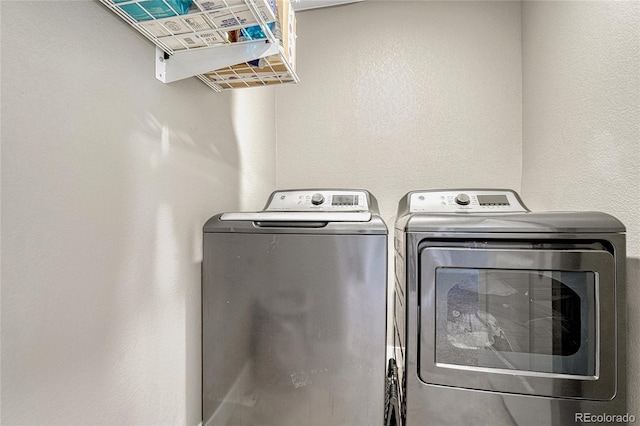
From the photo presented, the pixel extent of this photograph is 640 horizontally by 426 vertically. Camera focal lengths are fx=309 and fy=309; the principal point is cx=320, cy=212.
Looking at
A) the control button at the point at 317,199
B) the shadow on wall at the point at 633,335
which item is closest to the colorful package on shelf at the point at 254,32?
the control button at the point at 317,199

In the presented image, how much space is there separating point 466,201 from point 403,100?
0.83 meters

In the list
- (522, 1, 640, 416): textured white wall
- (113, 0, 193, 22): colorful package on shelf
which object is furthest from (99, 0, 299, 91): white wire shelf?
(522, 1, 640, 416): textured white wall

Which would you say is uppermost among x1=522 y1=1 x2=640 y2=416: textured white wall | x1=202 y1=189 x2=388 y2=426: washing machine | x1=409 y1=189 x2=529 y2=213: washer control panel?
x1=522 y1=1 x2=640 y2=416: textured white wall

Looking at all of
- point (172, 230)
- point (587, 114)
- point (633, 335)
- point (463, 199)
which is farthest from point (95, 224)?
point (587, 114)

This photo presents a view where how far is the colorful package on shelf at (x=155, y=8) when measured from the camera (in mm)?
791

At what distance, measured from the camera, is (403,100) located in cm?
195

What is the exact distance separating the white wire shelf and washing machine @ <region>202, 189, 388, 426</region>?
55cm

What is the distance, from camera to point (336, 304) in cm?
111

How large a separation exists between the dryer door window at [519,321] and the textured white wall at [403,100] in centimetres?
98

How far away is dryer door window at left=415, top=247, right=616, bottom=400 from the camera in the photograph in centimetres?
93

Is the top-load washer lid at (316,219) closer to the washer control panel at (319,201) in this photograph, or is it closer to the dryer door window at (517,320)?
the washer control panel at (319,201)

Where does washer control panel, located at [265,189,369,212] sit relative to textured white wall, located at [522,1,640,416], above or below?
below

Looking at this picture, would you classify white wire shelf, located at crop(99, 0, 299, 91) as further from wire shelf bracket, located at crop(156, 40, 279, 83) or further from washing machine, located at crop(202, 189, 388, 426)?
washing machine, located at crop(202, 189, 388, 426)

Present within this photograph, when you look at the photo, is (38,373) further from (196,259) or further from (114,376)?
(196,259)
